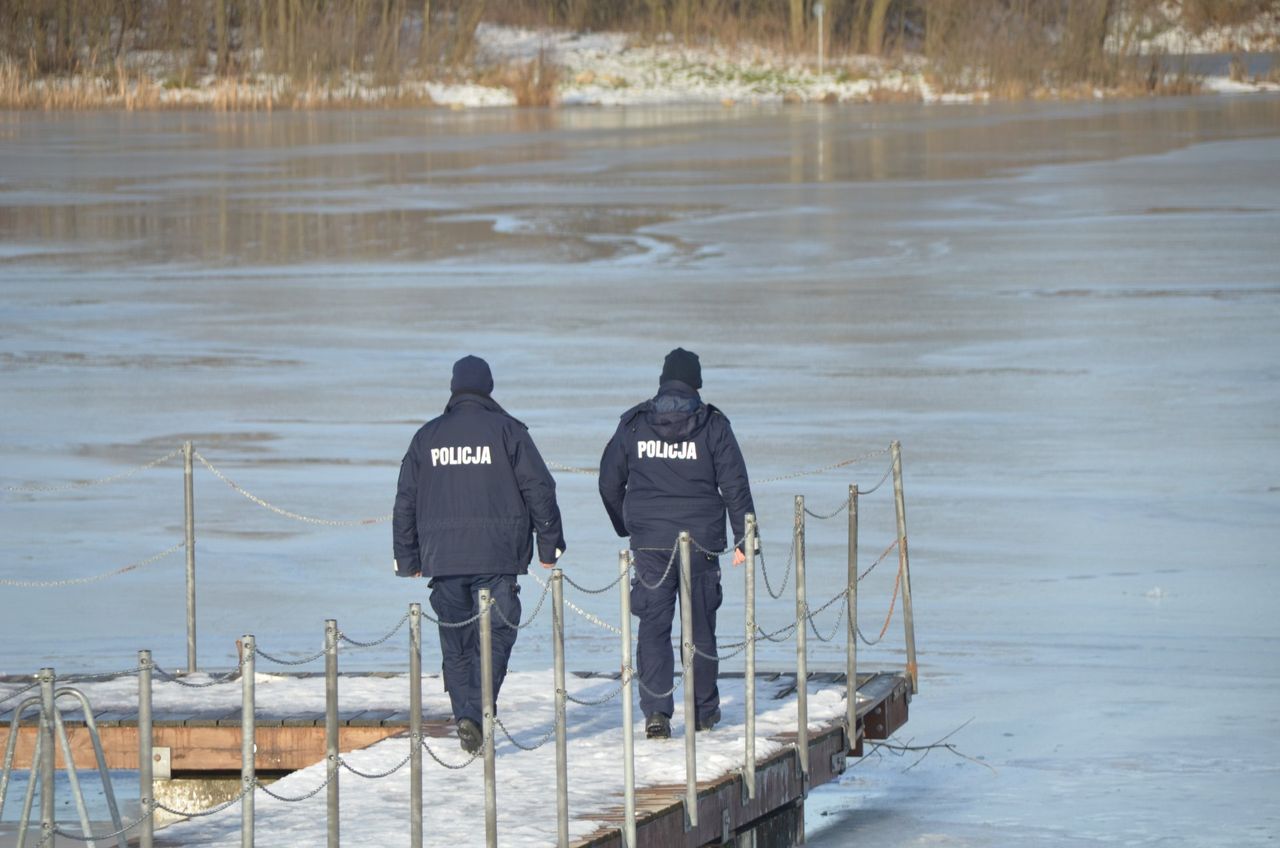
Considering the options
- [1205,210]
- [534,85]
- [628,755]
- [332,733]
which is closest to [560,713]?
[628,755]

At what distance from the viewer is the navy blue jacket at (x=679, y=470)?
8469 mm

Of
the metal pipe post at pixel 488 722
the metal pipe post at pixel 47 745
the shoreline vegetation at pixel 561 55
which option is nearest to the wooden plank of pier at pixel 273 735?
the metal pipe post at pixel 488 722

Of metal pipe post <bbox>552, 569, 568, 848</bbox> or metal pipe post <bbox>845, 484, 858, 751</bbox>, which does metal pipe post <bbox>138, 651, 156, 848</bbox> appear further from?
metal pipe post <bbox>845, 484, 858, 751</bbox>

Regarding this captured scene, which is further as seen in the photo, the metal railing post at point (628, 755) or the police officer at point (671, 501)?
the police officer at point (671, 501)

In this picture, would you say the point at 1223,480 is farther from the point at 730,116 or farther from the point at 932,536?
the point at 730,116

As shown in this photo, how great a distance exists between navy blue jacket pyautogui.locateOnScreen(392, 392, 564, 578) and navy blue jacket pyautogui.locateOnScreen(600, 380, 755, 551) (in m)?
0.41

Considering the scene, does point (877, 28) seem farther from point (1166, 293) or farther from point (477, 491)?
point (477, 491)

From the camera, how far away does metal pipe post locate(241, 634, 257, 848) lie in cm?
618

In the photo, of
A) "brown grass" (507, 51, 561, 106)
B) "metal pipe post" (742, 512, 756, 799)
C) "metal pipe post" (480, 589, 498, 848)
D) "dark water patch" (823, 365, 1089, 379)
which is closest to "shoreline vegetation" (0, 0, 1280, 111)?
"brown grass" (507, 51, 561, 106)

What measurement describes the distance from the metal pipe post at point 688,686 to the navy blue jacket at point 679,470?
0.31 m

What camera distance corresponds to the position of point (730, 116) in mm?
57750

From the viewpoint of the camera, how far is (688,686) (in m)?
7.75

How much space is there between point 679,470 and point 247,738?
2.59 m

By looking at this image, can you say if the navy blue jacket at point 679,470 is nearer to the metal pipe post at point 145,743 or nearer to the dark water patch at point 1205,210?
the metal pipe post at point 145,743
